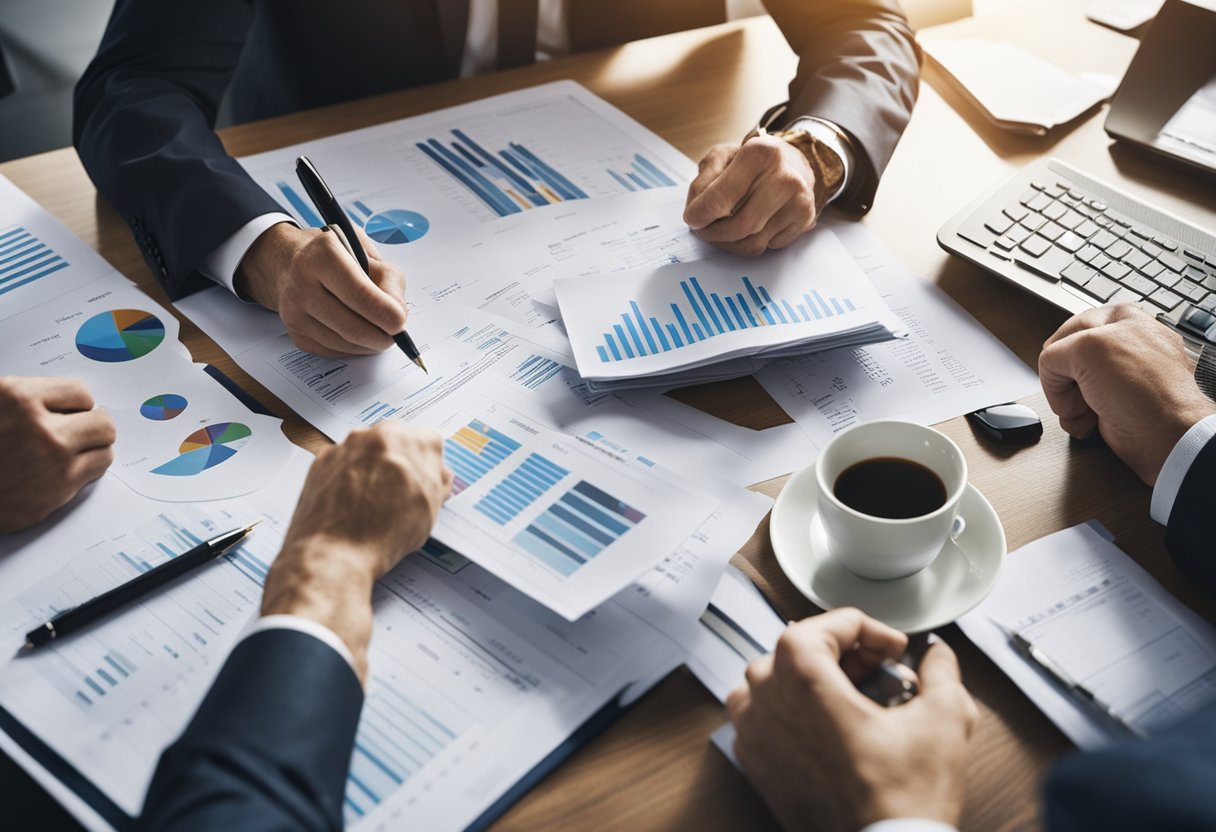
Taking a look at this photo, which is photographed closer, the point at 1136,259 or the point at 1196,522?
the point at 1196,522

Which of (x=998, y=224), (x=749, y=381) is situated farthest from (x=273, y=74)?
(x=998, y=224)

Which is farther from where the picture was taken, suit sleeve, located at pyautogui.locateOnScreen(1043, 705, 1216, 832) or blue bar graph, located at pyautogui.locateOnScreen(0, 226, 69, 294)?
blue bar graph, located at pyautogui.locateOnScreen(0, 226, 69, 294)

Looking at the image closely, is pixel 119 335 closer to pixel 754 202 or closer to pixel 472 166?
pixel 472 166

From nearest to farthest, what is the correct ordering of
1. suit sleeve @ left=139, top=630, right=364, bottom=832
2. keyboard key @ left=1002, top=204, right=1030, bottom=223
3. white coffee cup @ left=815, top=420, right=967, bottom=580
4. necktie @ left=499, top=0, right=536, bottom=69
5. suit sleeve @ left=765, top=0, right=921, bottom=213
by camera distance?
suit sleeve @ left=139, top=630, right=364, bottom=832, white coffee cup @ left=815, top=420, right=967, bottom=580, keyboard key @ left=1002, top=204, right=1030, bottom=223, suit sleeve @ left=765, top=0, right=921, bottom=213, necktie @ left=499, top=0, right=536, bottom=69

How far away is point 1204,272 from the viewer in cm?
105

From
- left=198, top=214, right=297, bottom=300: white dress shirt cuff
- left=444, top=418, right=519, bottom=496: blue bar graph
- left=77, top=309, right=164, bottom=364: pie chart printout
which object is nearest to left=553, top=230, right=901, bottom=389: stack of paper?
left=444, top=418, right=519, bottom=496: blue bar graph

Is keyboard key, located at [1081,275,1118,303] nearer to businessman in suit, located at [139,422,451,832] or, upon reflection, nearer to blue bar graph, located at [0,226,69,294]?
businessman in suit, located at [139,422,451,832]

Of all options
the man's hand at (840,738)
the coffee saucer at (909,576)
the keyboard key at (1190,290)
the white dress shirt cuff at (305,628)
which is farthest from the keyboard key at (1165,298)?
the white dress shirt cuff at (305,628)

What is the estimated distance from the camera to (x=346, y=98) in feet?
5.14

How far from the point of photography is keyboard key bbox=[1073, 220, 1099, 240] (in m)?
1.11

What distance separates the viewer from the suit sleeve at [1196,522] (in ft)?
2.63

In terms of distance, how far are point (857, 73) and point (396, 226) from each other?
68 centimetres

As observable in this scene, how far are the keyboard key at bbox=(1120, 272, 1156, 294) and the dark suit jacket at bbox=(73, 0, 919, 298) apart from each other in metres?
0.33

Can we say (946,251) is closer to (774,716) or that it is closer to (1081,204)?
(1081,204)
